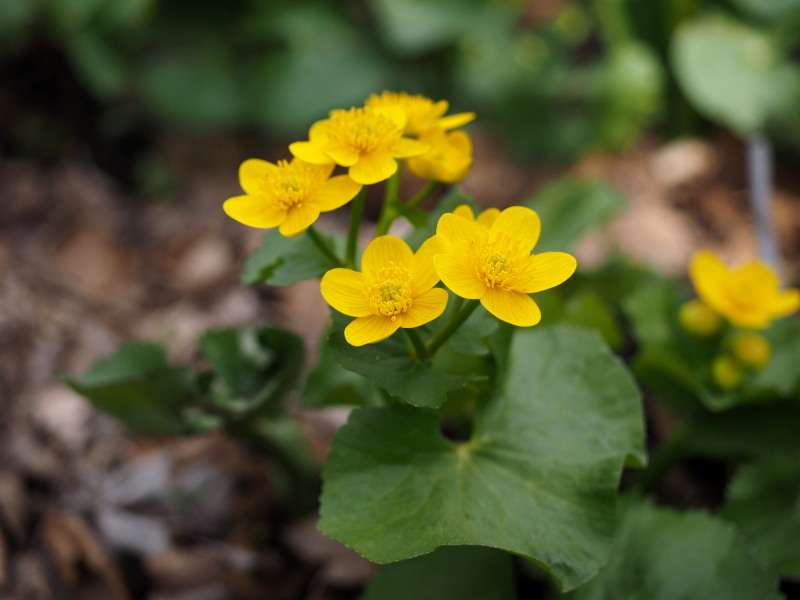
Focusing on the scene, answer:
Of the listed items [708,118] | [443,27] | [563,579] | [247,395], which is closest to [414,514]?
[563,579]

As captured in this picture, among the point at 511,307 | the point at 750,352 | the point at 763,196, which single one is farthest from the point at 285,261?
the point at 763,196

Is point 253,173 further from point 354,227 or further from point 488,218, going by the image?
point 488,218

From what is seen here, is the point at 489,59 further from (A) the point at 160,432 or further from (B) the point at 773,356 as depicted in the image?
(A) the point at 160,432

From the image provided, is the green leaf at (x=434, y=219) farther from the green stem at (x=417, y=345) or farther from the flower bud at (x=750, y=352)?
the flower bud at (x=750, y=352)

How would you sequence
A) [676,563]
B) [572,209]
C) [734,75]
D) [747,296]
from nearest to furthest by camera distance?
[676,563] → [747,296] → [572,209] → [734,75]

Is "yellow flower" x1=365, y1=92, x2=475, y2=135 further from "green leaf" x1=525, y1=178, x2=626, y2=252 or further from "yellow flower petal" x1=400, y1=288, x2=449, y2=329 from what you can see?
"green leaf" x1=525, y1=178, x2=626, y2=252

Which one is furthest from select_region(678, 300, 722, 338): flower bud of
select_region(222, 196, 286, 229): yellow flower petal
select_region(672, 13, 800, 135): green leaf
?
select_region(672, 13, 800, 135): green leaf

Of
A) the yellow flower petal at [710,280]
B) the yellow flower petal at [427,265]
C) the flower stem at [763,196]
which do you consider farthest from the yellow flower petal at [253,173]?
the flower stem at [763,196]
